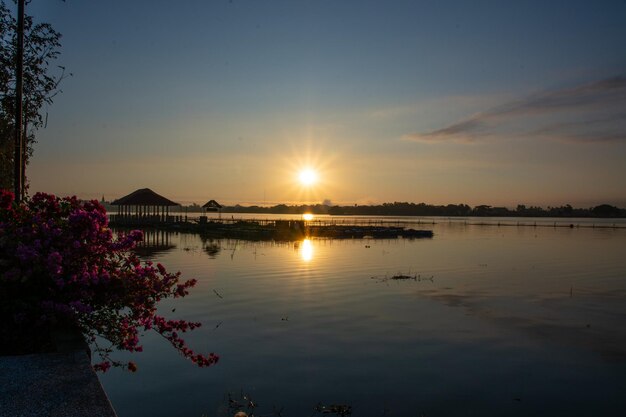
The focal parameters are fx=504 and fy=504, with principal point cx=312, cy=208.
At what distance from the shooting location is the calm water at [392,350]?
9.61 metres

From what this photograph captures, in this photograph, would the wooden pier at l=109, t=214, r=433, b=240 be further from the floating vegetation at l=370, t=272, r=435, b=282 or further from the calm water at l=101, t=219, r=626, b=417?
the calm water at l=101, t=219, r=626, b=417

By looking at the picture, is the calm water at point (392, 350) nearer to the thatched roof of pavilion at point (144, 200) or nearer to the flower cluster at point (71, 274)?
the flower cluster at point (71, 274)

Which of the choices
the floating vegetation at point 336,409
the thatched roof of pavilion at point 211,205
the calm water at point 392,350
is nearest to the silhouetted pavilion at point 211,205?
the thatched roof of pavilion at point 211,205

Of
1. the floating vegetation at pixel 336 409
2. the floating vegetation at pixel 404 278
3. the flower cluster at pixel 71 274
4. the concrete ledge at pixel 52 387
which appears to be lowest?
the floating vegetation at pixel 336 409

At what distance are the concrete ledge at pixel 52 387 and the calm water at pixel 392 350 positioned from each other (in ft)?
11.2

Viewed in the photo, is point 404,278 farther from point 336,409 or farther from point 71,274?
point 71,274

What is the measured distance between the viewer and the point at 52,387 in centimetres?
514

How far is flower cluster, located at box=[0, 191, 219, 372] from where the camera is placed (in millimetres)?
6590

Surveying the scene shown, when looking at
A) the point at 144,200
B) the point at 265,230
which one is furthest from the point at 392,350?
the point at 144,200

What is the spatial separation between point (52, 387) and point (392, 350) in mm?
9308

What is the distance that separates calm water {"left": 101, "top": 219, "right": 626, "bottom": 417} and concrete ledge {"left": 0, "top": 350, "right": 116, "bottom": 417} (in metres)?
3.43

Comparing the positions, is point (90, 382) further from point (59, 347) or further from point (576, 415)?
point (576, 415)

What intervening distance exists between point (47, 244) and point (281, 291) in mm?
16089

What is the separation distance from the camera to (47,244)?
691cm
